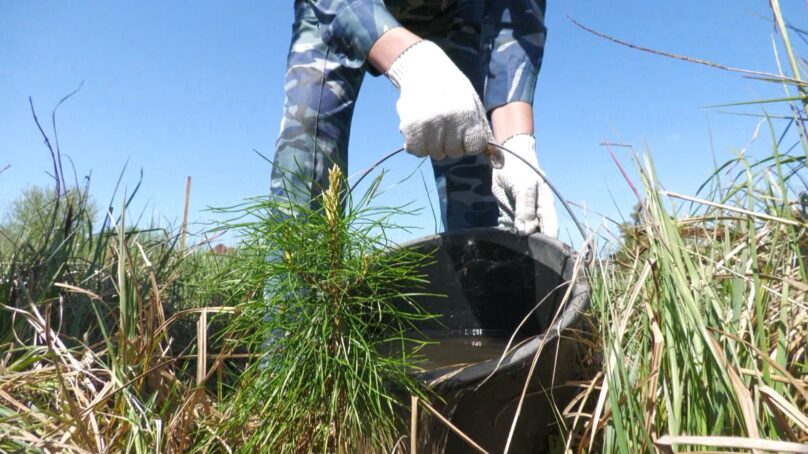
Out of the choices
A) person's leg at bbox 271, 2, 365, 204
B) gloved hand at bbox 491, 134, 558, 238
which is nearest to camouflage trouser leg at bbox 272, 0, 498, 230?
person's leg at bbox 271, 2, 365, 204

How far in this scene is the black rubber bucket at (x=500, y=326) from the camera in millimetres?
869

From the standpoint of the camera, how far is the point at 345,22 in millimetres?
1271

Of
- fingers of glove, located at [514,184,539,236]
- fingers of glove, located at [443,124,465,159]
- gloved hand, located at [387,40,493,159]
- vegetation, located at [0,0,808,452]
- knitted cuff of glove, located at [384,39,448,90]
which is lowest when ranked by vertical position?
vegetation, located at [0,0,808,452]

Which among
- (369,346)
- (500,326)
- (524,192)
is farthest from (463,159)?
(369,346)

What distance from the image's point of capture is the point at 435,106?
46.3 inches

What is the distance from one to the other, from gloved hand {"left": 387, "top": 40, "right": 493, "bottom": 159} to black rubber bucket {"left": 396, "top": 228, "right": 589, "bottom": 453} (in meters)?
0.20

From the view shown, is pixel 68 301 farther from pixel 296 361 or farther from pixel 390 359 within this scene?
pixel 390 359

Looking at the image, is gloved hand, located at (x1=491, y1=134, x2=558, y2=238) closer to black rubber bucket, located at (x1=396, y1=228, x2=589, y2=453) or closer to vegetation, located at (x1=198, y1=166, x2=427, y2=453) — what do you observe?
black rubber bucket, located at (x1=396, y1=228, x2=589, y2=453)

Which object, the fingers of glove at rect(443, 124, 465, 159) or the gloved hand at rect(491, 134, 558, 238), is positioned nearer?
the fingers of glove at rect(443, 124, 465, 159)

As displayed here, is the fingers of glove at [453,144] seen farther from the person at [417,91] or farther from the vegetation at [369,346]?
the vegetation at [369,346]

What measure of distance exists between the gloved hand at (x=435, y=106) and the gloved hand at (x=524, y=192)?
0.15 m

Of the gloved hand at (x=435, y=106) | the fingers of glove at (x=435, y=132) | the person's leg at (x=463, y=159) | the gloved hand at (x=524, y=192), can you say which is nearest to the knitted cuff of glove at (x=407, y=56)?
the gloved hand at (x=435, y=106)

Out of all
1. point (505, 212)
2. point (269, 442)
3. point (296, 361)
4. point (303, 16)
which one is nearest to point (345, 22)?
point (303, 16)

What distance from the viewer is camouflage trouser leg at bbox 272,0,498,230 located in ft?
4.53
